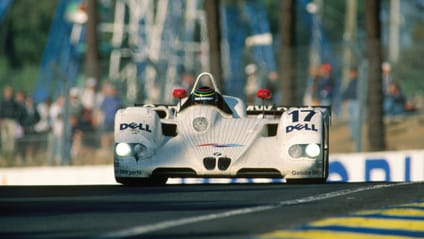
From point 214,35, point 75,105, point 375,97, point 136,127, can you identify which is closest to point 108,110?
point 75,105

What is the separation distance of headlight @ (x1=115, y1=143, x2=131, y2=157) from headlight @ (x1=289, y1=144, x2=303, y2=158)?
5.19ft

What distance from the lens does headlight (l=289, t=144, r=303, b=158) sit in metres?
13.4

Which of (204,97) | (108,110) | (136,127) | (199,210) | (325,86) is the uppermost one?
(325,86)

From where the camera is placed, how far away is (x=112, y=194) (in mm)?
11430

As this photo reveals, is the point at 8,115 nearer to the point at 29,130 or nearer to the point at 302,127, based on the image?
the point at 29,130

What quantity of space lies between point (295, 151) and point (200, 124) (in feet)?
3.29

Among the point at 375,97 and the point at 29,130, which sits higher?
the point at 375,97

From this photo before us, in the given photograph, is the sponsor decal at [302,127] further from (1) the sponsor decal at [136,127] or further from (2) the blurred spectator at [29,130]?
(2) the blurred spectator at [29,130]

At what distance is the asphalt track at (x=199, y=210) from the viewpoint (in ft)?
26.6

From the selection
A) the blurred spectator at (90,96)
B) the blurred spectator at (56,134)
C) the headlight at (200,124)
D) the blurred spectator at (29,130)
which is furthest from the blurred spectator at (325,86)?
the headlight at (200,124)

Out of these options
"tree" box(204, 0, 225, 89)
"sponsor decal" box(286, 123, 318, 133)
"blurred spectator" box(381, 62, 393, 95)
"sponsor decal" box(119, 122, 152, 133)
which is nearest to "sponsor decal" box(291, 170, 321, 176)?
"sponsor decal" box(286, 123, 318, 133)

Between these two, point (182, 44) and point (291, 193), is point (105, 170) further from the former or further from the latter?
point (182, 44)

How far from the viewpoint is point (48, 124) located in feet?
74.6

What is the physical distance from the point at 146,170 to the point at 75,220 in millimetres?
4726
